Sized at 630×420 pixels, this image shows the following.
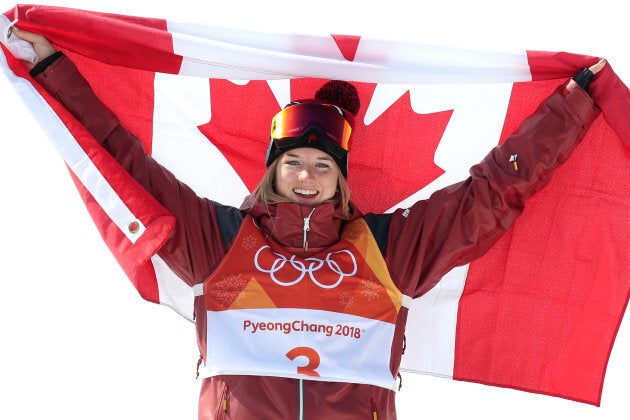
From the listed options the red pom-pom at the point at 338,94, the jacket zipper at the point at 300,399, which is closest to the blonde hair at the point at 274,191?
the red pom-pom at the point at 338,94

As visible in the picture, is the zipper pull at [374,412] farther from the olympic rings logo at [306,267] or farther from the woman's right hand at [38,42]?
the woman's right hand at [38,42]

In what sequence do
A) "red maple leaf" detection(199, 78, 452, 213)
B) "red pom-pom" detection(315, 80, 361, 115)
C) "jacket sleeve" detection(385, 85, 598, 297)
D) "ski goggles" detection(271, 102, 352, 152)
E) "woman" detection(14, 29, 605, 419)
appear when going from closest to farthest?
"woman" detection(14, 29, 605, 419), "jacket sleeve" detection(385, 85, 598, 297), "ski goggles" detection(271, 102, 352, 152), "red pom-pom" detection(315, 80, 361, 115), "red maple leaf" detection(199, 78, 452, 213)

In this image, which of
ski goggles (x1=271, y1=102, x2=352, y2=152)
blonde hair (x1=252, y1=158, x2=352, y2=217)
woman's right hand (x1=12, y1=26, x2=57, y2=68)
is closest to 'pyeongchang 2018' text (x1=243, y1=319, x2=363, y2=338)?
blonde hair (x1=252, y1=158, x2=352, y2=217)

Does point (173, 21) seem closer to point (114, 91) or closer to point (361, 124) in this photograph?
point (114, 91)

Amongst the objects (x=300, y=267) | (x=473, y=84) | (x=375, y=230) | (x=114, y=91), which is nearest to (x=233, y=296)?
(x=300, y=267)

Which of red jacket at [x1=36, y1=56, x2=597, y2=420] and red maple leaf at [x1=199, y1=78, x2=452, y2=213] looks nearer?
red jacket at [x1=36, y1=56, x2=597, y2=420]

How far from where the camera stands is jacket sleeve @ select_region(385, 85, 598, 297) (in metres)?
4.05

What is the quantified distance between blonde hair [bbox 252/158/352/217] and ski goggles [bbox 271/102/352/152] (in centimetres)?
9

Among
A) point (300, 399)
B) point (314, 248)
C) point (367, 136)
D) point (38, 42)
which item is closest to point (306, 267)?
point (314, 248)

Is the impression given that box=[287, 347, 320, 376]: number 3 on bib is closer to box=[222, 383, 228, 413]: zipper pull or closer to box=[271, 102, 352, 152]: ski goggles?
box=[222, 383, 228, 413]: zipper pull

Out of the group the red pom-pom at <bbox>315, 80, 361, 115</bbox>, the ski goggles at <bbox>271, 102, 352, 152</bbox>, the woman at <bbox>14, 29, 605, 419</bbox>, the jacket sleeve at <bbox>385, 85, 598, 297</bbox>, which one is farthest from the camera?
the red pom-pom at <bbox>315, 80, 361, 115</bbox>

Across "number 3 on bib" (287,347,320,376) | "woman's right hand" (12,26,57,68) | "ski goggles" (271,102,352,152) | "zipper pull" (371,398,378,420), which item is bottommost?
"zipper pull" (371,398,378,420)

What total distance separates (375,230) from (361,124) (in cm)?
54

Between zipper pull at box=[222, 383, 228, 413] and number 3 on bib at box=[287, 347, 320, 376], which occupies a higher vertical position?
number 3 on bib at box=[287, 347, 320, 376]
